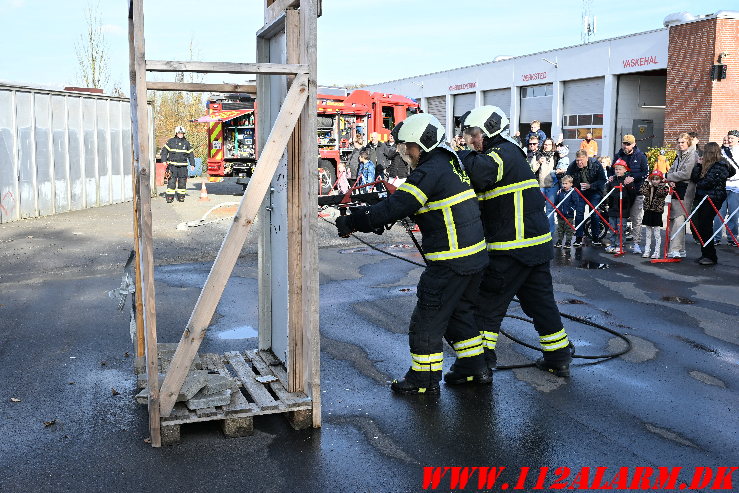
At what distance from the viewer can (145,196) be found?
14.2 feet

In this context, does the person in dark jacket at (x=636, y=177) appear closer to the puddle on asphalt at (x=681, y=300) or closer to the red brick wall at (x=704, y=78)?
the puddle on asphalt at (x=681, y=300)

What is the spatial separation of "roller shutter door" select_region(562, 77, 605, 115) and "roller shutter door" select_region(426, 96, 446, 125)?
9527mm

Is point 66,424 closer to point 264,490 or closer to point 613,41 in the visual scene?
point 264,490

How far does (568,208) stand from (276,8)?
8.27 metres

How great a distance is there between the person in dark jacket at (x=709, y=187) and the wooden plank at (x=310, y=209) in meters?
8.15

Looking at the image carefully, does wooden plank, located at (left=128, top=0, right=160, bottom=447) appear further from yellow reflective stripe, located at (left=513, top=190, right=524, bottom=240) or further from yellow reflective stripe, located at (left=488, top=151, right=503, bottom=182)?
yellow reflective stripe, located at (left=513, top=190, right=524, bottom=240)

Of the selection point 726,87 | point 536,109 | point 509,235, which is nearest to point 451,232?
point 509,235

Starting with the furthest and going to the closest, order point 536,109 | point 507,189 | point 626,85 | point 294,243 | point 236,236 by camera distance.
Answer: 1. point 536,109
2. point 626,85
3. point 507,189
4. point 294,243
5. point 236,236

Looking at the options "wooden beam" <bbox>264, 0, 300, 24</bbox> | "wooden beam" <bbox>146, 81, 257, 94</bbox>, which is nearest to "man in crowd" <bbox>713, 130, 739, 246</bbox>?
"wooden beam" <bbox>264, 0, 300, 24</bbox>

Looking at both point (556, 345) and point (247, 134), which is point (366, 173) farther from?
point (556, 345)

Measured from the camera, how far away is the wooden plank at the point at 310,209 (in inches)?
176

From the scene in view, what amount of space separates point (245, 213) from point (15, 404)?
229 cm

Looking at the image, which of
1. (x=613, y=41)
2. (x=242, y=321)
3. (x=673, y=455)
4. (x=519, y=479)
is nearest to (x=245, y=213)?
(x=519, y=479)

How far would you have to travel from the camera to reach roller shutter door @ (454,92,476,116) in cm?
3872
